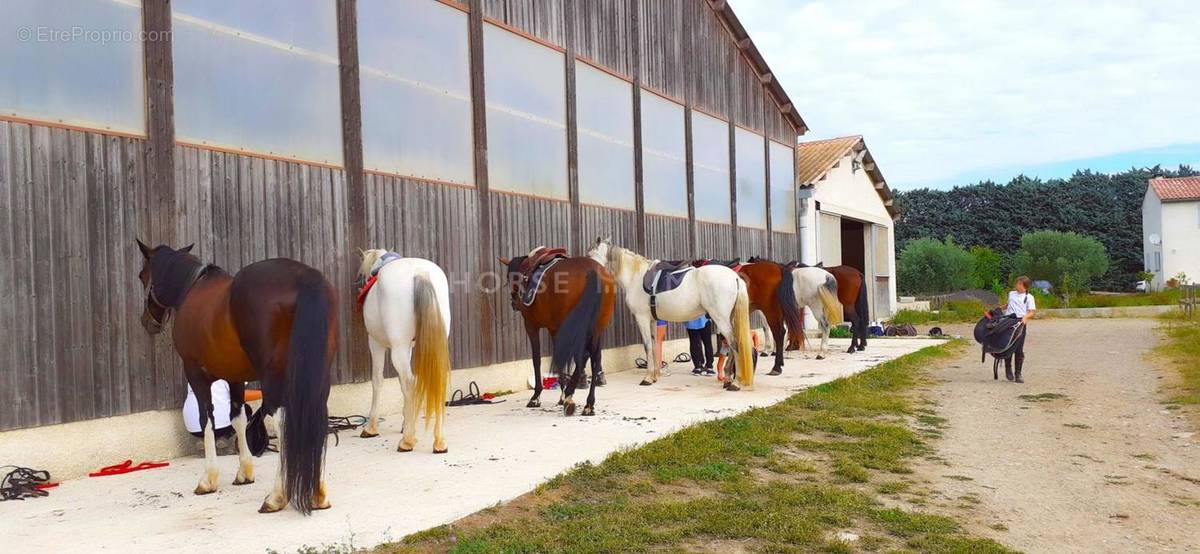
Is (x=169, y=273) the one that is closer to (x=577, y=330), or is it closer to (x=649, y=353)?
(x=577, y=330)

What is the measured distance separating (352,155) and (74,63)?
260cm

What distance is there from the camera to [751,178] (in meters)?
17.2

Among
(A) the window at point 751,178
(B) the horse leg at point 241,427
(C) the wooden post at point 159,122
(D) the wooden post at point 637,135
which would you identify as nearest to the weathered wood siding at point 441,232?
(C) the wooden post at point 159,122

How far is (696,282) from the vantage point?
10062 millimetres

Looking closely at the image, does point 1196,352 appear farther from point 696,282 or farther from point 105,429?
point 105,429

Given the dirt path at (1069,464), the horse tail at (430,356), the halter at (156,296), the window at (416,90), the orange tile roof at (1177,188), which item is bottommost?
the dirt path at (1069,464)

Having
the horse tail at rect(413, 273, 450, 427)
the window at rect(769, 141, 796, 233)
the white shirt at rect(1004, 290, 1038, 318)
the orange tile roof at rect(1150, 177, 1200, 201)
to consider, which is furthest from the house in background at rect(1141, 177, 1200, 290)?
the horse tail at rect(413, 273, 450, 427)

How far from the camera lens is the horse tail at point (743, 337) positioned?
375 inches

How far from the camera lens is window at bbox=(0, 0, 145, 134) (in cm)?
535

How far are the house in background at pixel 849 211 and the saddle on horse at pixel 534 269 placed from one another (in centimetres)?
1160

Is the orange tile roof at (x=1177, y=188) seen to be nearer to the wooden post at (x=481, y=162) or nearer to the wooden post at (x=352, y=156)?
the wooden post at (x=481, y=162)

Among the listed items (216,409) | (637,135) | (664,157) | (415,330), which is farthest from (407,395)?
(664,157)

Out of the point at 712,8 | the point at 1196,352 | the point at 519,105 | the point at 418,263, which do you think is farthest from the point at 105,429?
the point at 1196,352

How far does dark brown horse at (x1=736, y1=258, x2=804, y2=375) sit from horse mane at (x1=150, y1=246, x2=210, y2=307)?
24.1 feet
